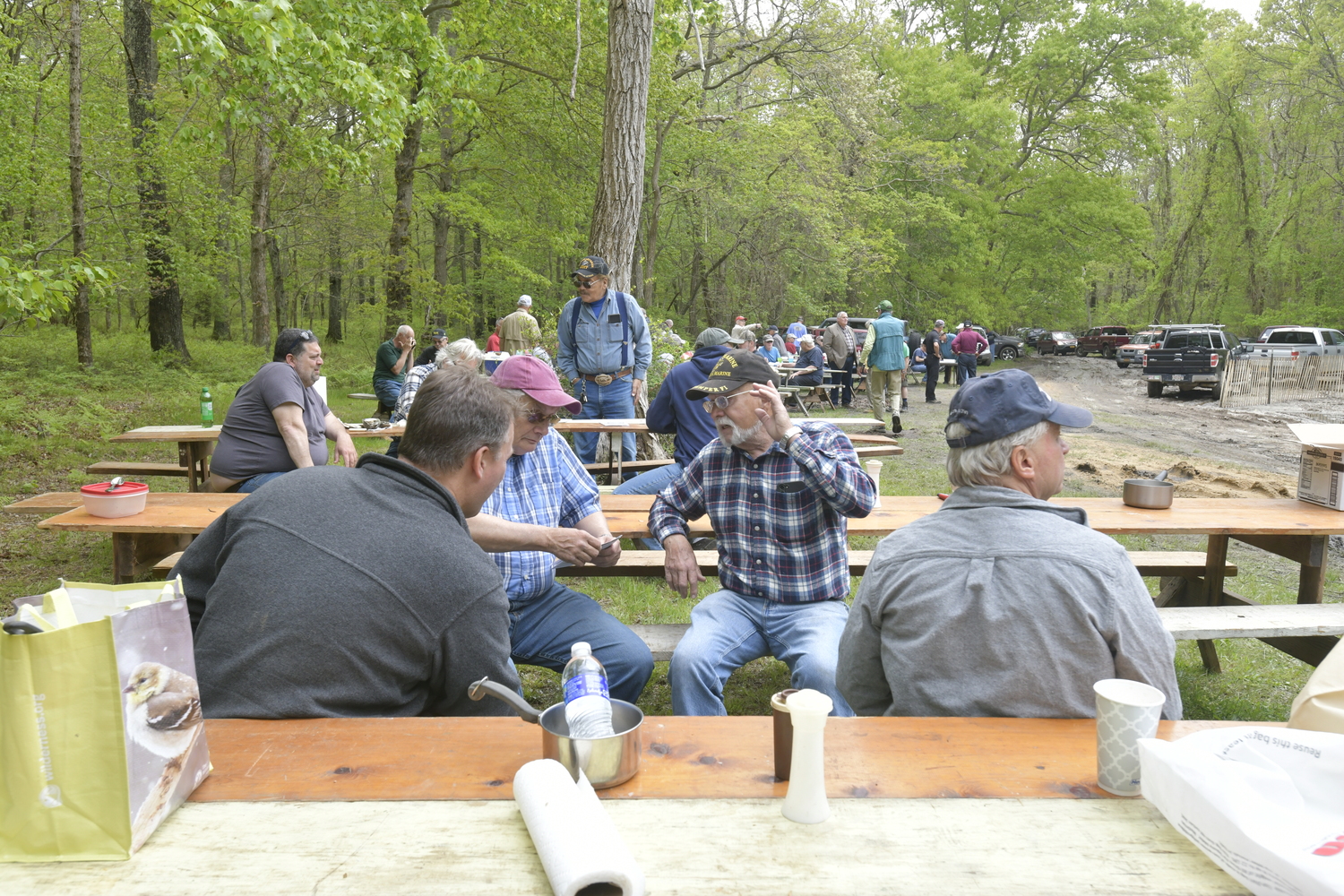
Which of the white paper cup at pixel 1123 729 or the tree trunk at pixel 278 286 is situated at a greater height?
the tree trunk at pixel 278 286

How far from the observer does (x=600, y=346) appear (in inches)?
288

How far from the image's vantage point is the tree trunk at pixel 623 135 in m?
7.96

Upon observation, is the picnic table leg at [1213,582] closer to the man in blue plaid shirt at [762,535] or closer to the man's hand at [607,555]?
the man in blue plaid shirt at [762,535]

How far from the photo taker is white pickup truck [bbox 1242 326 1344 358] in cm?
2029

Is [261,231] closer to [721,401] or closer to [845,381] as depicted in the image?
[845,381]

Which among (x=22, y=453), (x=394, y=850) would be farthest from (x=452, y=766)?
(x=22, y=453)

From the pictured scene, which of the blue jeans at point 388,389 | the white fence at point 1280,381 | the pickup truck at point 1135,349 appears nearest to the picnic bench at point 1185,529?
the blue jeans at point 388,389

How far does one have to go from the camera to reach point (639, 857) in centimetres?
131

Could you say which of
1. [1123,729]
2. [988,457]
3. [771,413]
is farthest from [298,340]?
[1123,729]

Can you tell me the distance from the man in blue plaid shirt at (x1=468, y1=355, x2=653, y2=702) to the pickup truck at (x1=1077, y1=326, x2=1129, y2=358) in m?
35.4

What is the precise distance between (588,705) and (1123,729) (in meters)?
0.93

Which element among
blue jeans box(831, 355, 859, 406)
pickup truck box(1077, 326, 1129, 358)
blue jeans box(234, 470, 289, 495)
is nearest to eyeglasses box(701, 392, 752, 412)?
blue jeans box(234, 470, 289, 495)

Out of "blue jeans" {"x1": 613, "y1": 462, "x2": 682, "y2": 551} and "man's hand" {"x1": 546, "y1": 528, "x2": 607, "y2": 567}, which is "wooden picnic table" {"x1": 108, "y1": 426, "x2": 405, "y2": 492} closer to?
"blue jeans" {"x1": 613, "y1": 462, "x2": 682, "y2": 551}

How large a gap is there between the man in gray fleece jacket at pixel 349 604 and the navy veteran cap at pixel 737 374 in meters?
1.36
